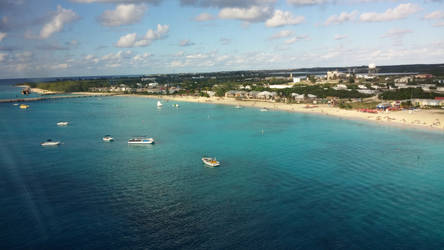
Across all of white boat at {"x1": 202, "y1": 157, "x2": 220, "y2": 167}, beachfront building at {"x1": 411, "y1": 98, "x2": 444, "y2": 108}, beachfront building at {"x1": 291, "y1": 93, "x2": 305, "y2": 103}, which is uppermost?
beachfront building at {"x1": 291, "y1": 93, "x2": 305, "y2": 103}

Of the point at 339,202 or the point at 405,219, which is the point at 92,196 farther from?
the point at 405,219

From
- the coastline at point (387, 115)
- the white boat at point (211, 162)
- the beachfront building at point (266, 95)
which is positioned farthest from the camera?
the beachfront building at point (266, 95)

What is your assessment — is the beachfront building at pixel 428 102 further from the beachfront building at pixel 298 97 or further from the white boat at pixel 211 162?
the white boat at pixel 211 162

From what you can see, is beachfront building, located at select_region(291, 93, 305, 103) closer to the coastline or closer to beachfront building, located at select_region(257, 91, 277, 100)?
the coastline

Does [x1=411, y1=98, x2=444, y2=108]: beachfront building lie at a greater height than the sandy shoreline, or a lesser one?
greater

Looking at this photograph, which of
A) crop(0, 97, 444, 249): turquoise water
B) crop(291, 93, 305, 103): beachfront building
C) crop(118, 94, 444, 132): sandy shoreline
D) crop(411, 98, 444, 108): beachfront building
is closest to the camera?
crop(0, 97, 444, 249): turquoise water

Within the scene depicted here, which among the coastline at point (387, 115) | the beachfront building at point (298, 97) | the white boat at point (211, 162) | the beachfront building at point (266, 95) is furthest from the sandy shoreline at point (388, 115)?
the white boat at point (211, 162)

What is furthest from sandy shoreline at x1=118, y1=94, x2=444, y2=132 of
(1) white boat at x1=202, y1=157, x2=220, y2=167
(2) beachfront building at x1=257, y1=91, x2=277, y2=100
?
(1) white boat at x1=202, y1=157, x2=220, y2=167

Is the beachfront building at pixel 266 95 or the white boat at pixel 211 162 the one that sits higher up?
the beachfront building at pixel 266 95

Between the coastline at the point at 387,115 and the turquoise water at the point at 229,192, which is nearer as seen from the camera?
the turquoise water at the point at 229,192
